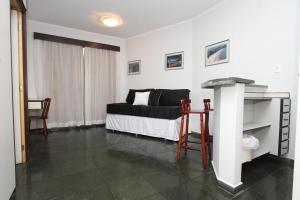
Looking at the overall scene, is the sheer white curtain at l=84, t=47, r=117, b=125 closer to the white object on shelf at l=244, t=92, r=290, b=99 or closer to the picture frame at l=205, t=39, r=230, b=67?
the picture frame at l=205, t=39, r=230, b=67

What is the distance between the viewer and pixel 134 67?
200 inches

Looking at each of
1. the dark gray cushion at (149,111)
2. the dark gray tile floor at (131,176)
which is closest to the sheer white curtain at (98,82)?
the dark gray cushion at (149,111)

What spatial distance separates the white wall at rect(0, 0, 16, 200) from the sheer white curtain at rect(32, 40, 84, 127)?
276 centimetres

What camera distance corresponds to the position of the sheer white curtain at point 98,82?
4.61m

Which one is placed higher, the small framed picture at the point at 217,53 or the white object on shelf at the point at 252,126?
the small framed picture at the point at 217,53

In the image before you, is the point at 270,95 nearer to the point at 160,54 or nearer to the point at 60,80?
the point at 160,54

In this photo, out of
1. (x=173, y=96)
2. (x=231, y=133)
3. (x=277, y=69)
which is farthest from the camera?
(x=173, y=96)

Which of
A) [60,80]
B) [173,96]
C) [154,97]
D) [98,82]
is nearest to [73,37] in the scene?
[60,80]

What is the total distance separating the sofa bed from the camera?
10.2ft

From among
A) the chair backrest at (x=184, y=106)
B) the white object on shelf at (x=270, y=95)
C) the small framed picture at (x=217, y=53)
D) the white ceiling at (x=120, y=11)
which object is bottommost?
the chair backrest at (x=184, y=106)

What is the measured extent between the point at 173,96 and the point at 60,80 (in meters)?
2.93

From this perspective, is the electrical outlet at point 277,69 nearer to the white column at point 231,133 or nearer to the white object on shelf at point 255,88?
the white object on shelf at point 255,88

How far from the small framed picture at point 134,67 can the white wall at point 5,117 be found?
358cm

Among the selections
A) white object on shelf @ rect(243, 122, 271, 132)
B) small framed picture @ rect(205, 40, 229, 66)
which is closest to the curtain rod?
small framed picture @ rect(205, 40, 229, 66)
